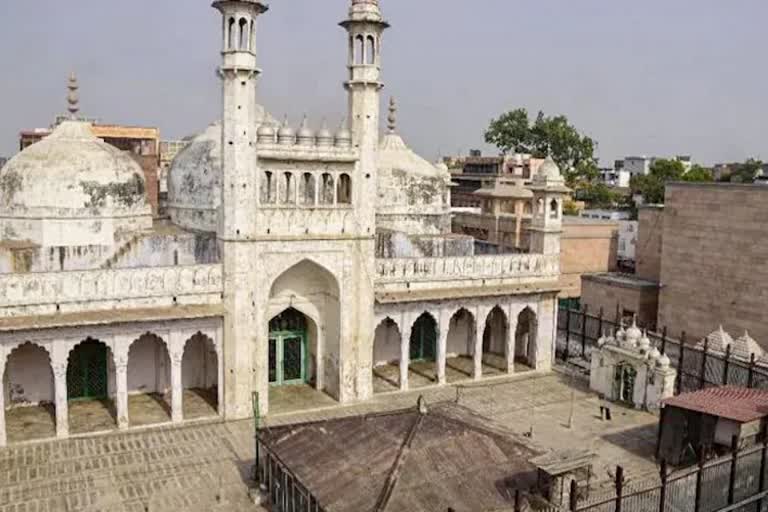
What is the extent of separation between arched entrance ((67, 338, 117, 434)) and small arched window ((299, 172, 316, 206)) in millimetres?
6126

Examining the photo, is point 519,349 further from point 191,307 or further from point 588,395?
point 191,307

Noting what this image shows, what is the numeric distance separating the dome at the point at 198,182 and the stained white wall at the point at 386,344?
5.94 m

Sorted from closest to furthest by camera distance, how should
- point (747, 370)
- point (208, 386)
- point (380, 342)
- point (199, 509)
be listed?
point (199, 509) → point (747, 370) → point (208, 386) → point (380, 342)

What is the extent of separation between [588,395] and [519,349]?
4.10 meters

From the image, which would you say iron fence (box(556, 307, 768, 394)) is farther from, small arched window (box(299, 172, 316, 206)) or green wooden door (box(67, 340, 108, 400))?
green wooden door (box(67, 340, 108, 400))

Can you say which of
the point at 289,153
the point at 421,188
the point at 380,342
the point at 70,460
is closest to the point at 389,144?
the point at 421,188

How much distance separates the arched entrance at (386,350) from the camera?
23125mm

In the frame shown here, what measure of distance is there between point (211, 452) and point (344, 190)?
7.31 m

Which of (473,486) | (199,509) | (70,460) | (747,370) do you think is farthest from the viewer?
(747,370)

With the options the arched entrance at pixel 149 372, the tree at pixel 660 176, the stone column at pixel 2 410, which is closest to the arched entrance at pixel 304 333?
the arched entrance at pixel 149 372

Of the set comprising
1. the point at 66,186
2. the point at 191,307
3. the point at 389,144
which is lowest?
the point at 191,307

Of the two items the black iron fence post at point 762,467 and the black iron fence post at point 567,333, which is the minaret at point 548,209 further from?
the black iron fence post at point 762,467

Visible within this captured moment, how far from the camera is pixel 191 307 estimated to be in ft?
60.0

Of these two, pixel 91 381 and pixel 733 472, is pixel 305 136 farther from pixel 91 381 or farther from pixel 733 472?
pixel 733 472
